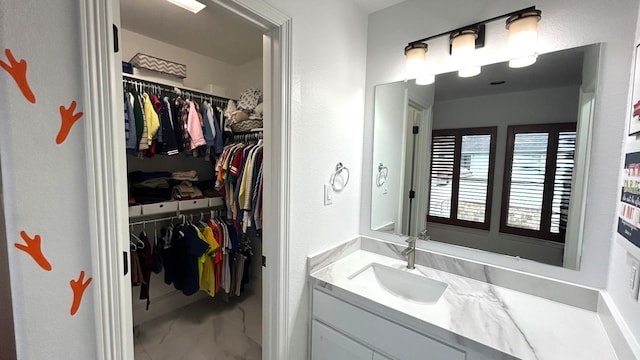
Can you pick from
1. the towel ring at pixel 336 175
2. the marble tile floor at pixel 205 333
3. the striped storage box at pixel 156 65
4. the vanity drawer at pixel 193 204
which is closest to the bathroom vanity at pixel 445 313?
the towel ring at pixel 336 175

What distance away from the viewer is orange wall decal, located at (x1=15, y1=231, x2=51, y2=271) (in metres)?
0.63

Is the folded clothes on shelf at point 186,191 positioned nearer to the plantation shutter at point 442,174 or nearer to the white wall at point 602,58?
the plantation shutter at point 442,174

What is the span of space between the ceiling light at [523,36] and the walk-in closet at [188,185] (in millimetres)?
1653

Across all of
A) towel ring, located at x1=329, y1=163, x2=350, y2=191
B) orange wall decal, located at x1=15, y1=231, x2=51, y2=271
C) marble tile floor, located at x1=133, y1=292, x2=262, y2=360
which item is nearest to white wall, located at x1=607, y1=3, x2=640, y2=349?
towel ring, located at x1=329, y1=163, x2=350, y2=191

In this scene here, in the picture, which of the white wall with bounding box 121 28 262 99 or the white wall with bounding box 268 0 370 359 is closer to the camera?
the white wall with bounding box 268 0 370 359

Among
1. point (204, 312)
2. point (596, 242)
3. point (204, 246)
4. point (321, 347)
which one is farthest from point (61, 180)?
point (204, 312)

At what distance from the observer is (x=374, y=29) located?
171cm

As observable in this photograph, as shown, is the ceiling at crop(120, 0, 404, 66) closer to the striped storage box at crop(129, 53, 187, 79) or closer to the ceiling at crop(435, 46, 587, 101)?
the striped storage box at crop(129, 53, 187, 79)

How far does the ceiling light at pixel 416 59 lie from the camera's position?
4.91 ft

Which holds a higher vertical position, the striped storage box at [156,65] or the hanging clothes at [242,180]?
the striped storage box at [156,65]

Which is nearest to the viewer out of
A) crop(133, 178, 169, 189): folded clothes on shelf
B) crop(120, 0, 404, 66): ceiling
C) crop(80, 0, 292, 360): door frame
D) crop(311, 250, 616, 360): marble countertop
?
crop(80, 0, 292, 360): door frame

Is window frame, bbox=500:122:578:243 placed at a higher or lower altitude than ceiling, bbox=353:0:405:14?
lower

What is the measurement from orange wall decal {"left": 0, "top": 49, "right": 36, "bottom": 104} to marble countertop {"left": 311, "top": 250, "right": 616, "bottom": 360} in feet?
4.17

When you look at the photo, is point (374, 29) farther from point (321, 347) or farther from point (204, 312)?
point (204, 312)
